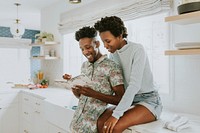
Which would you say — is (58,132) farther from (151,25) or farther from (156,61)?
(151,25)

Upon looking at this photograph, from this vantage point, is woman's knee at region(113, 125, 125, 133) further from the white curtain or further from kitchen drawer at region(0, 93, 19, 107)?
kitchen drawer at region(0, 93, 19, 107)

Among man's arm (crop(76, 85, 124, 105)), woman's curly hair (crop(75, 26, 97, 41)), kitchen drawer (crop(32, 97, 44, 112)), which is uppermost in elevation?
woman's curly hair (crop(75, 26, 97, 41))

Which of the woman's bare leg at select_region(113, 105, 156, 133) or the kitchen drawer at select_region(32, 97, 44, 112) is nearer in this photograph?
the woman's bare leg at select_region(113, 105, 156, 133)

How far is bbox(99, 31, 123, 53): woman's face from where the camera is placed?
1.58m

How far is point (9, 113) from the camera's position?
363 cm

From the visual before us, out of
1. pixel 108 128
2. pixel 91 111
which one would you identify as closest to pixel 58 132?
pixel 91 111

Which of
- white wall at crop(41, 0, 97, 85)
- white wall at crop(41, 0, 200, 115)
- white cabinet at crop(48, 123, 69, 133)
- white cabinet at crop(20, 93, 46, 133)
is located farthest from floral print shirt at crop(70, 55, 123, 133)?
white wall at crop(41, 0, 97, 85)

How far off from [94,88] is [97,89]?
0.08 ft

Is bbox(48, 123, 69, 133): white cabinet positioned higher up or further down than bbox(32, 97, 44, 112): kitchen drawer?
further down

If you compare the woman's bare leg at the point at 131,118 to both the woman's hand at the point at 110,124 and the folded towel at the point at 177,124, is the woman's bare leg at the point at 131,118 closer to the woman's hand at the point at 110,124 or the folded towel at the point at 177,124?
the woman's hand at the point at 110,124

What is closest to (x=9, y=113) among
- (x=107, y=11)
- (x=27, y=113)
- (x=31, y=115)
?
(x=27, y=113)

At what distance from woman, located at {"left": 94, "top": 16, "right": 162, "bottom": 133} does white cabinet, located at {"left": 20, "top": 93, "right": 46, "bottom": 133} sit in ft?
5.35

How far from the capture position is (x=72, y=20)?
3.47 m

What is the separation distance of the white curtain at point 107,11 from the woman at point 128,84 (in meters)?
0.69
